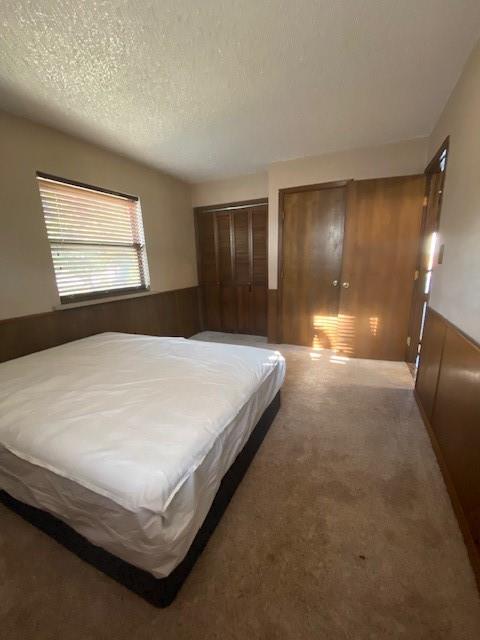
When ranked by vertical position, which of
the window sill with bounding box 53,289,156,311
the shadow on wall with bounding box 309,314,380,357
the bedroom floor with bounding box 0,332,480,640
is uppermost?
the window sill with bounding box 53,289,156,311

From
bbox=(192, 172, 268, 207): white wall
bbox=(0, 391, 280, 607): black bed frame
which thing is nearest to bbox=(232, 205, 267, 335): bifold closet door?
bbox=(192, 172, 268, 207): white wall

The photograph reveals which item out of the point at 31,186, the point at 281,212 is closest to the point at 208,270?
the point at 281,212

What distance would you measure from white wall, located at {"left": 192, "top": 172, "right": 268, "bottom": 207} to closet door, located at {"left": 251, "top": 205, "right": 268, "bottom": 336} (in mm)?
240

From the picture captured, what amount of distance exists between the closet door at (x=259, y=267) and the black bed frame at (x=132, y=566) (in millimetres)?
2833

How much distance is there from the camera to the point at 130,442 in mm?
993

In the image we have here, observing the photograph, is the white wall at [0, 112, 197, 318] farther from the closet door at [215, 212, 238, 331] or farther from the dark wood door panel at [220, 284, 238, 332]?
the dark wood door panel at [220, 284, 238, 332]

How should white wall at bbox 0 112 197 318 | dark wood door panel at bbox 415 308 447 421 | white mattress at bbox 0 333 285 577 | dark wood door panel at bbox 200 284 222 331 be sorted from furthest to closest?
dark wood door panel at bbox 200 284 222 331
white wall at bbox 0 112 197 318
dark wood door panel at bbox 415 308 447 421
white mattress at bbox 0 333 285 577

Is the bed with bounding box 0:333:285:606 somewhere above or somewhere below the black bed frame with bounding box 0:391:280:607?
above

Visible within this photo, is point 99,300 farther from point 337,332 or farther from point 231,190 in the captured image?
point 337,332

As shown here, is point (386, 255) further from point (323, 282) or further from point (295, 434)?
point (295, 434)

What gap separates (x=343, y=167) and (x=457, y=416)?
2.82 m

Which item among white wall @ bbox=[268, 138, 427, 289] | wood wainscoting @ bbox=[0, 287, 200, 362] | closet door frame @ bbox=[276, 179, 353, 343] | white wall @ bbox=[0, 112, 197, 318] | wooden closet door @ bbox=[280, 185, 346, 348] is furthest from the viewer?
wooden closet door @ bbox=[280, 185, 346, 348]

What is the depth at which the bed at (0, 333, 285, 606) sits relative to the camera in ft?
2.77

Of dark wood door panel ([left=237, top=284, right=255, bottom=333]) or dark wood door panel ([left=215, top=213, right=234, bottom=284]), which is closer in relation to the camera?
dark wood door panel ([left=215, top=213, right=234, bottom=284])
